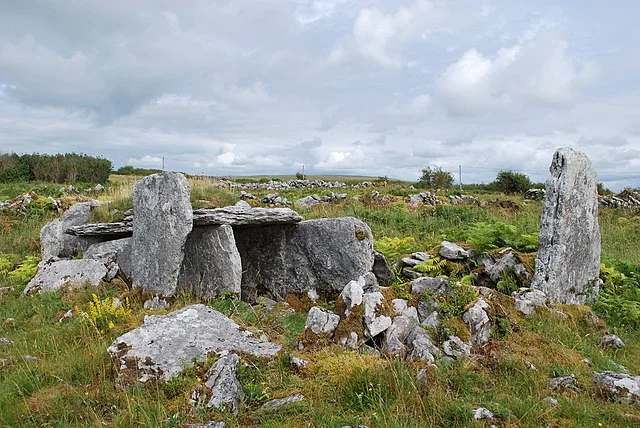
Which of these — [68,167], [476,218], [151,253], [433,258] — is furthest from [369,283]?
[68,167]

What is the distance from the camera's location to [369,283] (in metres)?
7.59

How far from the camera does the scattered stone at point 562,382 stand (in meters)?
5.19

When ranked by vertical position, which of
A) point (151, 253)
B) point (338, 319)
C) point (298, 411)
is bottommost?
point (298, 411)

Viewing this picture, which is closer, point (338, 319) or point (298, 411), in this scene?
point (298, 411)

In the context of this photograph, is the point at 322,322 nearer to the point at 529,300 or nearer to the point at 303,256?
the point at 529,300

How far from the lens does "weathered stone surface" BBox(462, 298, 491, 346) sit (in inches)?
248

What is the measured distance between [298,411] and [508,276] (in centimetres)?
552

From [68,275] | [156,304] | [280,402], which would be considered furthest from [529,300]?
[68,275]

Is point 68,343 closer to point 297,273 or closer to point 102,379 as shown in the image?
point 102,379

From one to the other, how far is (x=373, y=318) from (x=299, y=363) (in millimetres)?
1227

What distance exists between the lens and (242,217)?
369 inches

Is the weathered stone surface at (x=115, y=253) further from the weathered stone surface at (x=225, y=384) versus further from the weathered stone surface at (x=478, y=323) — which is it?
the weathered stone surface at (x=478, y=323)

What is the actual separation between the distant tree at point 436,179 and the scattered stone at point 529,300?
28.5m

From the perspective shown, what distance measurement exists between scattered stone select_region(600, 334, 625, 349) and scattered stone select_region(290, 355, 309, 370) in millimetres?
4114
